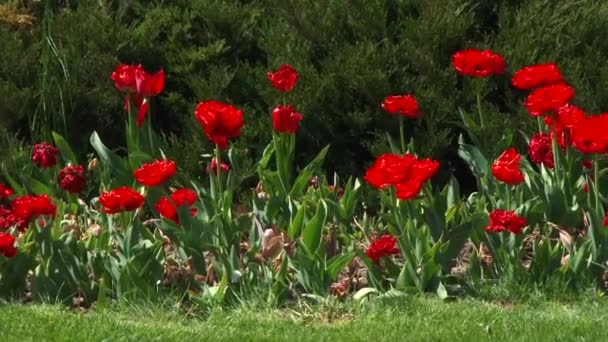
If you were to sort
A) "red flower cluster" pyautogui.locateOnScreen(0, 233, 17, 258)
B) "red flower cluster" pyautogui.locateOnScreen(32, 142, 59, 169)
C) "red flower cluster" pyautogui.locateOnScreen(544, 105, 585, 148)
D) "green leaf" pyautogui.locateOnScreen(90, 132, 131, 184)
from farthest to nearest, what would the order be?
"green leaf" pyautogui.locateOnScreen(90, 132, 131, 184) → "red flower cluster" pyautogui.locateOnScreen(32, 142, 59, 169) → "red flower cluster" pyautogui.locateOnScreen(544, 105, 585, 148) → "red flower cluster" pyautogui.locateOnScreen(0, 233, 17, 258)

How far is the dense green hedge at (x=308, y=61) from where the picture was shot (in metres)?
7.21

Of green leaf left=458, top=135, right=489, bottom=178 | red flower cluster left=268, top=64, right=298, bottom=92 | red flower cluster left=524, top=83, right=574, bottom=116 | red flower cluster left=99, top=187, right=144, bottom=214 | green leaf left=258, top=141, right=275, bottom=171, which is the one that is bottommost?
green leaf left=458, top=135, right=489, bottom=178

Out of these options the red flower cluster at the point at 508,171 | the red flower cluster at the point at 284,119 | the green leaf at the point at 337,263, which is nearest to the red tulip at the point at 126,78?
the red flower cluster at the point at 284,119

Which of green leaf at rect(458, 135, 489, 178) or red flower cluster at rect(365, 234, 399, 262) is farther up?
red flower cluster at rect(365, 234, 399, 262)

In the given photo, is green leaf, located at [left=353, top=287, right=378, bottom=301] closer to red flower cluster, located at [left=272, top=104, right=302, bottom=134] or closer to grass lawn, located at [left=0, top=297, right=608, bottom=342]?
grass lawn, located at [left=0, top=297, right=608, bottom=342]

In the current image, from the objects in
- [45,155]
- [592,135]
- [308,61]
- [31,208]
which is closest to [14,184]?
[45,155]

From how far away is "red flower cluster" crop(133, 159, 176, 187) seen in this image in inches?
226

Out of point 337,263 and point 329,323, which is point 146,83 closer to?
point 337,263

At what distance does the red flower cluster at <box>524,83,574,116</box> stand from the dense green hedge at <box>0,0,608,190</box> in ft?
3.08

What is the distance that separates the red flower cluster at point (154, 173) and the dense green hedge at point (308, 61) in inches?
59.6

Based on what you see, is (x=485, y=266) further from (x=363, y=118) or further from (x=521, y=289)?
(x=363, y=118)

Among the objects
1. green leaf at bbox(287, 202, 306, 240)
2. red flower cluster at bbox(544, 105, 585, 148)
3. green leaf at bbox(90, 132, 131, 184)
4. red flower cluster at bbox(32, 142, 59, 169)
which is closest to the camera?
red flower cluster at bbox(544, 105, 585, 148)

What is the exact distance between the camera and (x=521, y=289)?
576cm

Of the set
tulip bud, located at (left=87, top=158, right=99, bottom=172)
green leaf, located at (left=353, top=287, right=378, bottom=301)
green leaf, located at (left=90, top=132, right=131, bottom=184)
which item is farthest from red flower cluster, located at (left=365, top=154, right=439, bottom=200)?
tulip bud, located at (left=87, top=158, right=99, bottom=172)
